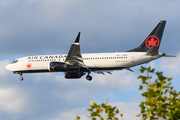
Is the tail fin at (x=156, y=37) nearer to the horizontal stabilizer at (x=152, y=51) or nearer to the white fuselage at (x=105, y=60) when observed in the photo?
the white fuselage at (x=105, y=60)

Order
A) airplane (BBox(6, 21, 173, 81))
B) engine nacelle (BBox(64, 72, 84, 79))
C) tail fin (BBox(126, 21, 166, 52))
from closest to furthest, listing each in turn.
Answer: airplane (BBox(6, 21, 173, 81)) < tail fin (BBox(126, 21, 166, 52)) < engine nacelle (BBox(64, 72, 84, 79))

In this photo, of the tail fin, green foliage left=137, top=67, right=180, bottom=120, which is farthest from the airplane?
green foliage left=137, top=67, right=180, bottom=120

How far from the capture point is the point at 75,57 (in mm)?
47438

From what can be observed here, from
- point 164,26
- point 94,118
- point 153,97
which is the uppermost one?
point 164,26

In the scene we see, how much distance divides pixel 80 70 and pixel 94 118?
41.2m

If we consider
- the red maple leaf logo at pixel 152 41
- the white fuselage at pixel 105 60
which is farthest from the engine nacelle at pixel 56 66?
the red maple leaf logo at pixel 152 41

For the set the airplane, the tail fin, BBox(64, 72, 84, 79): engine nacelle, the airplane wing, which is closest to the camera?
the airplane wing

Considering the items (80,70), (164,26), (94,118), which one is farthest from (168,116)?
(164,26)

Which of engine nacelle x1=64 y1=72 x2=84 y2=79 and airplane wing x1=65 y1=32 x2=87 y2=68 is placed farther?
engine nacelle x1=64 y1=72 x2=84 y2=79

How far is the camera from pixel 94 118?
1024 cm

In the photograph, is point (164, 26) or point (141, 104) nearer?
point (141, 104)

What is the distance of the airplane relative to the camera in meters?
48.2

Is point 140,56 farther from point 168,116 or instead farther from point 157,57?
point 168,116

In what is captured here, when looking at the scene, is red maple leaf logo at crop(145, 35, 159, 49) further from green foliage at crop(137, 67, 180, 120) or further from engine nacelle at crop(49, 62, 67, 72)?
green foliage at crop(137, 67, 180, 120)
